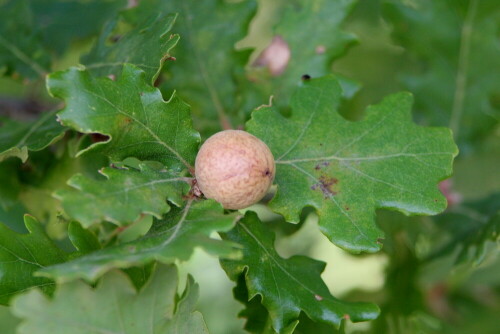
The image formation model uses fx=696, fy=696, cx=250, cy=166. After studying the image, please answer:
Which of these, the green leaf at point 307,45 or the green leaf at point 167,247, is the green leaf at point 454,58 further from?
the green leaf at point 167,247

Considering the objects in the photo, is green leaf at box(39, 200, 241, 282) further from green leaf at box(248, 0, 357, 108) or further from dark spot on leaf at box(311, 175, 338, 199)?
green leaf at box(248, 0, 357, 108)

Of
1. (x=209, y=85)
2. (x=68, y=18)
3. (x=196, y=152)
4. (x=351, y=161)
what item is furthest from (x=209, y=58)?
(x=68, y=18)

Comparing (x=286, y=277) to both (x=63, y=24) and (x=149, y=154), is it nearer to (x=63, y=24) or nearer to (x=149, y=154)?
(x=149, y=154)

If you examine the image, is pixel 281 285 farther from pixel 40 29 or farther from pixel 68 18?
pixel 68 18

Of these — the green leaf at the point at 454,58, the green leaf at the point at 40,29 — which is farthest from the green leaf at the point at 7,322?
the green leaf at the point at 454,58

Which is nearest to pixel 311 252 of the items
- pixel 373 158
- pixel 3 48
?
pixel 373 158

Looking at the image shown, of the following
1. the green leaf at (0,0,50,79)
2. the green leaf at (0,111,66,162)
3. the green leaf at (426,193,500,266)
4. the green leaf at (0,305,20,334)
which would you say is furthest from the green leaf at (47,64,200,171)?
the green leaf at (0,305,20,334)
